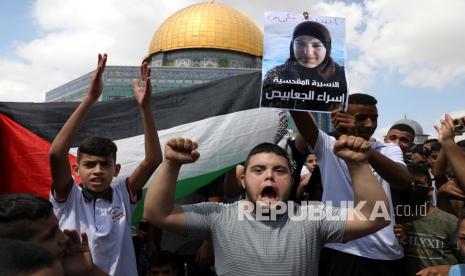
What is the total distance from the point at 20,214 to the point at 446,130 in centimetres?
191

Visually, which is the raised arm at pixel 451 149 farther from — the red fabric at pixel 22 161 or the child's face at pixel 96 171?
the red fabric at pixel 22 161

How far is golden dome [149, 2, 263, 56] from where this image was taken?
1587 inches

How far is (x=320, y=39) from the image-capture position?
100 inches

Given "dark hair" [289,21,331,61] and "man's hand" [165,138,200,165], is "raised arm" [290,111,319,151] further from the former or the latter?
"man's hand" [165,138,200,165]

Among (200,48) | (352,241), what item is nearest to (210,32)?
(200,48)

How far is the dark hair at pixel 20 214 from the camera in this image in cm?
147

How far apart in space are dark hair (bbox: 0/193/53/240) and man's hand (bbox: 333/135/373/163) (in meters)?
1.07

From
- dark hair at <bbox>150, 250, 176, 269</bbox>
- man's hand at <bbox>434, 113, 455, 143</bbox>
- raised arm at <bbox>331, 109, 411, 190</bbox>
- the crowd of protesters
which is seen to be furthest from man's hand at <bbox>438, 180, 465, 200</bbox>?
dark hair at <bbox>150, 250, 176, 269</bbox>

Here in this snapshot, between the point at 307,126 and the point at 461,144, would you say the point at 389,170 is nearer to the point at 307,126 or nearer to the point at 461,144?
the point at 307,126

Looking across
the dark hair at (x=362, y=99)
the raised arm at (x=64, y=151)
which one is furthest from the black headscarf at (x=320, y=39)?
the raised arm at (x=64, y=151)

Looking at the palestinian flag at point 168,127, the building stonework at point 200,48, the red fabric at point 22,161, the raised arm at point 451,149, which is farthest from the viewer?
the building stonework at point 200,48

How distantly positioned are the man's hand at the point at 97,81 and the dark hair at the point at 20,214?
91cm

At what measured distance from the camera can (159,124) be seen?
12.5 feet

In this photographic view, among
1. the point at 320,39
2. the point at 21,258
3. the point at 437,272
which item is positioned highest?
the point at 320,39
